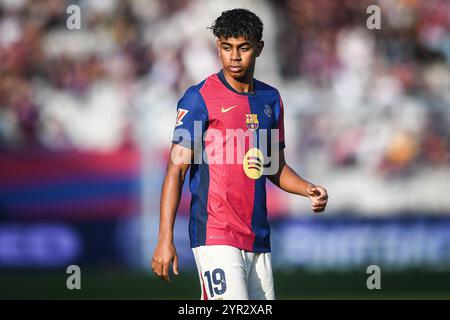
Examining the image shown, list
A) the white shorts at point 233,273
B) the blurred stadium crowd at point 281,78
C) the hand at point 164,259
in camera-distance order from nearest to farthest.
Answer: the hand at point 164,259 < the white shorts at point 233,273 < the blurred stadium crowd at point 281,78

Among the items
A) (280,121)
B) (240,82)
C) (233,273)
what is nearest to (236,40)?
(240,82)

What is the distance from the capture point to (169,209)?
5.10m

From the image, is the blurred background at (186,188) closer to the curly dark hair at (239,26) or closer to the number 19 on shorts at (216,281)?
the number 19 on shorts at (216,281)

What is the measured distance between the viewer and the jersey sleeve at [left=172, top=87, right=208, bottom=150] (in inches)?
207

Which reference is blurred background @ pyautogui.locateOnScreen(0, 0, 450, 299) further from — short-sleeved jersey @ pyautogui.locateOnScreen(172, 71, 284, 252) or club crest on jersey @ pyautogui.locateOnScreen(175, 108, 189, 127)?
club crest on jersey @ pyautogui.locateOnScreen(175, 108, 189, 127)

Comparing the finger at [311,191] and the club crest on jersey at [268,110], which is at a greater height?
the club crest on jersey at [268,110]

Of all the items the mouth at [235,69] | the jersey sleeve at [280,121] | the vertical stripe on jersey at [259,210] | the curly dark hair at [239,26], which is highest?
the curly dark hair at [239,26]

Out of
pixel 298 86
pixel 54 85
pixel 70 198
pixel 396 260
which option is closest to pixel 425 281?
pixel 396 260

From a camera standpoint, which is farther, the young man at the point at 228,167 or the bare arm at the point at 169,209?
the young man at the point at 228,167

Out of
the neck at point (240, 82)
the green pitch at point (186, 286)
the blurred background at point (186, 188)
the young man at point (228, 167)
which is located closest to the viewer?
the young man at point (228, 167)

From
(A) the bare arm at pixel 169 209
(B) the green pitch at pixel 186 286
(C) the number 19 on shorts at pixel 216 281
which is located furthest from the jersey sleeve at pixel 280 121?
(B) the green pitch at pixel 186 286

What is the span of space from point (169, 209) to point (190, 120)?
1.76 ft

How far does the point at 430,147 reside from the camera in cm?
1220

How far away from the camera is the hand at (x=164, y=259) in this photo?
4.92m
